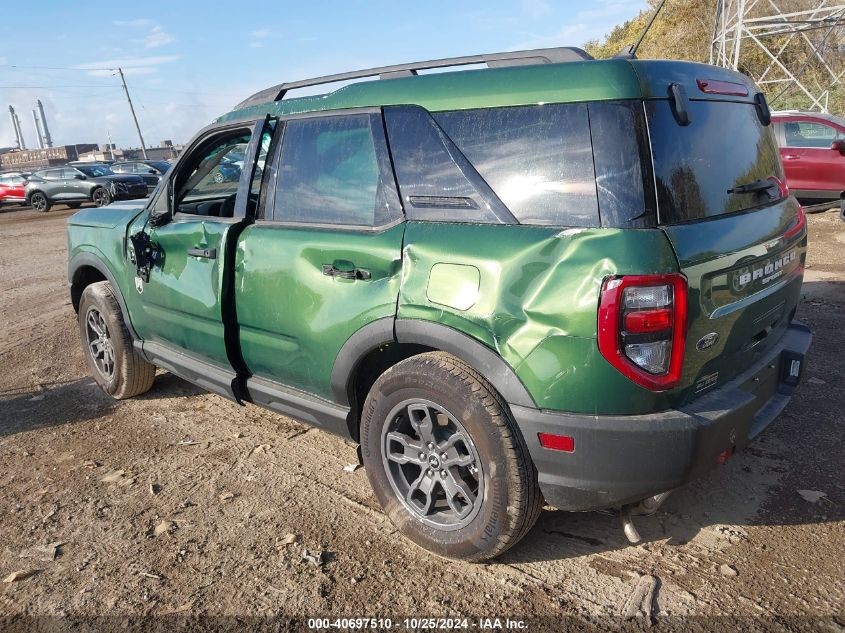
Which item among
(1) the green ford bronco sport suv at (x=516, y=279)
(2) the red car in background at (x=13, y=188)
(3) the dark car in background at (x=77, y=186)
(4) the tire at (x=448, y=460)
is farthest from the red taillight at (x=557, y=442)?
(2) the red car in background at (x=13, y=188)

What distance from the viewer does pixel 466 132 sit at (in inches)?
102

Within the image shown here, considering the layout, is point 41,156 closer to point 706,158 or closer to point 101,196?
point 101,196

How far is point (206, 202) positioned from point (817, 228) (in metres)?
9.60

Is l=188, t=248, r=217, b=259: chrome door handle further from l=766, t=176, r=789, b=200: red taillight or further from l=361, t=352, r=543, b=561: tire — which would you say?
l=766, t=176, r=789, b=200: red taillight

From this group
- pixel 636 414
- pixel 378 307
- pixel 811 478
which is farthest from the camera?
pixel 811 478

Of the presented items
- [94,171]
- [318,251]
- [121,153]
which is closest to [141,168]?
[94,171]

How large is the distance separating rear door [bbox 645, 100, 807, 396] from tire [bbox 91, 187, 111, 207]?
20698mm

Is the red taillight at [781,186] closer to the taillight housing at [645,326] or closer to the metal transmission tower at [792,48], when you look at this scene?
the taillight housing at [645,326]

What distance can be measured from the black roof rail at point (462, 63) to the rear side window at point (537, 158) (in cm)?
26

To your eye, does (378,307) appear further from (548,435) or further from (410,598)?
(410,598)

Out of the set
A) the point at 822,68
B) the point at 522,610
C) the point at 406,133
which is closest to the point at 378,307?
the point at 406,133

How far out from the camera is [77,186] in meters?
21.6

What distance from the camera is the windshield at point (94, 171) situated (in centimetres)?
2172

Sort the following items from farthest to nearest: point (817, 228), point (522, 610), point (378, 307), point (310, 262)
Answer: point (817, 228)
point (310, 262)
point (378, 307)
point (522, 610)
